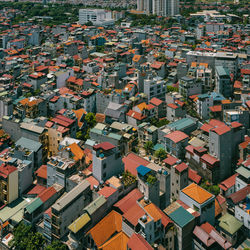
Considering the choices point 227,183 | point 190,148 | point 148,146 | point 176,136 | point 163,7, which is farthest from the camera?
point 163,7

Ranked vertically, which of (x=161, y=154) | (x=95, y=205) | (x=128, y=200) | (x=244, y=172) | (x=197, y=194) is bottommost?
(x=128, y=200)

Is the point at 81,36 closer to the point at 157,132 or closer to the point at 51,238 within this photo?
the point at 157,132

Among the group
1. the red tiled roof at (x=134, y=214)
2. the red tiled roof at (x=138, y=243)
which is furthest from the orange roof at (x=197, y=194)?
the red tiled roof at (x=138, y=243)

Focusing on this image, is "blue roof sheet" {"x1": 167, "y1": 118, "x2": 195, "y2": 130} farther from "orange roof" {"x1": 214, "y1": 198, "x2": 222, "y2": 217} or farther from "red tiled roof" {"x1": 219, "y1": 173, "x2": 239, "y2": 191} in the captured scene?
"orange roof" {"x1": 214, "y1": 198, "x2": 222, "y2": 217}

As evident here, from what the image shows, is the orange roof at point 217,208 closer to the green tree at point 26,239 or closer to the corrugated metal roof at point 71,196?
the corrugated metal roof at point 71,196

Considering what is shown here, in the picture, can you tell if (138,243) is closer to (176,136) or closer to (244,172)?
(244,172)

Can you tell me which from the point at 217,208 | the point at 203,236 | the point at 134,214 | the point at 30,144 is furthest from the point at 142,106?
the point at 203,236
